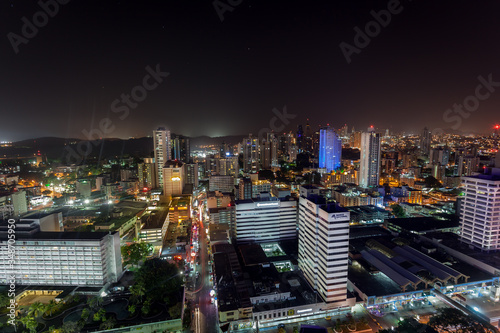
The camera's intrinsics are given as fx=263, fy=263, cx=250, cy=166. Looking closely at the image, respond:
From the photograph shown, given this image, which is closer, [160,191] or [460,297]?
[460,297]

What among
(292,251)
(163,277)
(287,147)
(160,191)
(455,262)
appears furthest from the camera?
(287,147)

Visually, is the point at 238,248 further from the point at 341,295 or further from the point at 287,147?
the point at 287,147

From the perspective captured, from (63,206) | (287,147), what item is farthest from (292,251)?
(287,147)

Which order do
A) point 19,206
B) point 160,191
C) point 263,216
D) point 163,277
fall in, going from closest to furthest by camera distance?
point 163,277, point 263,216, point 19,206, point 160,191

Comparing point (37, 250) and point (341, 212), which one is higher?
point (341, 212)

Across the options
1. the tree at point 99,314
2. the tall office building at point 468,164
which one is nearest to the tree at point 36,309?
the tree at point 99,314

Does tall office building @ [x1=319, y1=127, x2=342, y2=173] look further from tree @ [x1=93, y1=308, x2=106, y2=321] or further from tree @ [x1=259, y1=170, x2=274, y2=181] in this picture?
tree @ [x1=93, y1=308, x2=106, y2=321]
